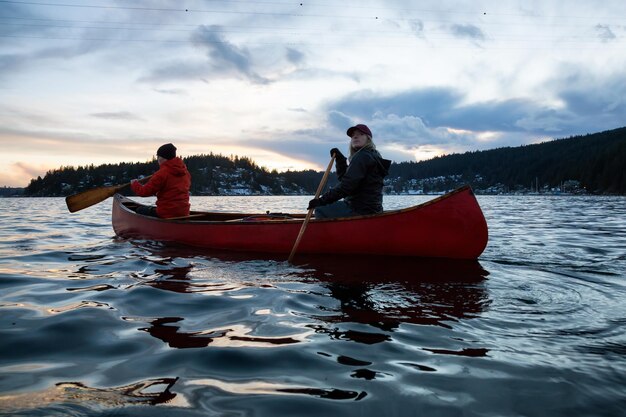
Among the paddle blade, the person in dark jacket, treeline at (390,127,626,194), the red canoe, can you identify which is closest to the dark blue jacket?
the person in dark jacket

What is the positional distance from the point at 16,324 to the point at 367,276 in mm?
3752

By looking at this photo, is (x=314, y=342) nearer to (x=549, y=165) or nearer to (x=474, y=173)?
(x=549, y=165)

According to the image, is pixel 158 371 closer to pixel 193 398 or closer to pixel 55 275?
pixel 193 398

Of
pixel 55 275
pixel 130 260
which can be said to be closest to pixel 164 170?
pixel 130 260

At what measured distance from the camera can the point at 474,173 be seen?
170m

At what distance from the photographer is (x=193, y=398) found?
2.25 m

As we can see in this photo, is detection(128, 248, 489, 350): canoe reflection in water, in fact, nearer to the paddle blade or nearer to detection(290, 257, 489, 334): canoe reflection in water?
detection(290, 257, 489, 334): canoe reflection in water

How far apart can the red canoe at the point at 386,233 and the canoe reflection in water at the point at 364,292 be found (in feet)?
0.66

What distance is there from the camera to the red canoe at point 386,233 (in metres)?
6.57

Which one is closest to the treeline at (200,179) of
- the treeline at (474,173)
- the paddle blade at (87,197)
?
the treeline at (474,173)

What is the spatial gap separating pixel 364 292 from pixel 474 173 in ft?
583

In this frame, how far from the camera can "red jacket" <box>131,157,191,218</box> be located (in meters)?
8.95

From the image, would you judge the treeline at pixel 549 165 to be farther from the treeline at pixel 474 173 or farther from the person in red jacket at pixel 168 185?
the person in red jacket at pixel 168 185

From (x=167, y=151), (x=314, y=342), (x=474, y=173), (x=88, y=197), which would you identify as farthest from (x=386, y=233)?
(x=474, y=173)
